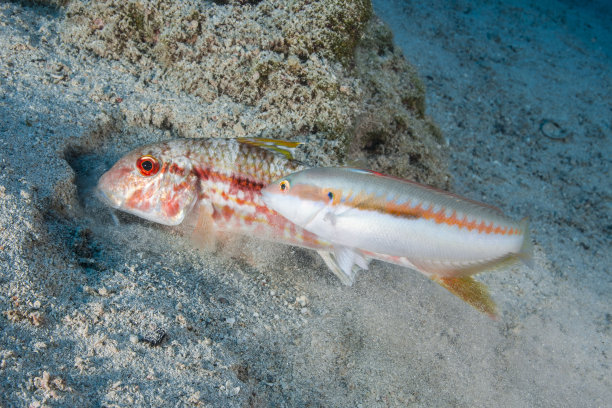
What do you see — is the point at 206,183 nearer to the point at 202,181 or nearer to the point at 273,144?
the point at 202,181

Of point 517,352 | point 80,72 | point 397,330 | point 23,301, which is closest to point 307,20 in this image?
point 80,72

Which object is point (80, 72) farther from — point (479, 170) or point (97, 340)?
point (479, 170)

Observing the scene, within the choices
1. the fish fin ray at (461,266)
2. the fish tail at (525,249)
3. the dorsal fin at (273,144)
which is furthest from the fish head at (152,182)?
the fish tail at (525,249)

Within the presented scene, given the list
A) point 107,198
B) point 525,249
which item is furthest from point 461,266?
point 107,198

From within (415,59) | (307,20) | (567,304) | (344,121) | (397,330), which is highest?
(307,20)

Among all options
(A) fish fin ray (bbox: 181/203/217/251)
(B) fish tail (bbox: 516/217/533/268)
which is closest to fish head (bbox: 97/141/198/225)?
(A) fish fin ray (bbox: 181/203/217/251)

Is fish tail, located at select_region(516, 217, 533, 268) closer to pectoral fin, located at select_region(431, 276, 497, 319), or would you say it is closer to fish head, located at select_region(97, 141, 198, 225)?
pectoral fin, located at select_region(431, 276, 497, 319)
